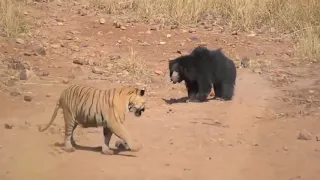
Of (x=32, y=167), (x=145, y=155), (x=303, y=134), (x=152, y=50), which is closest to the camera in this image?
(x=32, y=167)

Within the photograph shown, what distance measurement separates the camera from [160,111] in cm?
812

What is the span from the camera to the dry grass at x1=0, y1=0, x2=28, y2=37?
1118 centimetres

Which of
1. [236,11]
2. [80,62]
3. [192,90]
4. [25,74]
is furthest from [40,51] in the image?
[236,11]

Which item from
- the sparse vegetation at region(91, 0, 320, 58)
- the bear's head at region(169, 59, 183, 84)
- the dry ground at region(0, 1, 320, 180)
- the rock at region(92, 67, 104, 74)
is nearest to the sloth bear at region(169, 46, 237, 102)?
the bear's head at region(169, 59, 183, 84)

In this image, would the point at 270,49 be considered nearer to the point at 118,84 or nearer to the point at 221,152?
the point at 118,84

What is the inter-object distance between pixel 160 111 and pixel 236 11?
5590 mm

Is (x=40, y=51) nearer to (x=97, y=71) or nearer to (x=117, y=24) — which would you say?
(x=97, y=71)

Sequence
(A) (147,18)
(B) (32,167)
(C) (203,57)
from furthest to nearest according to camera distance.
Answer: (A) (147,18), (C) (203,57), (B) (32,167)

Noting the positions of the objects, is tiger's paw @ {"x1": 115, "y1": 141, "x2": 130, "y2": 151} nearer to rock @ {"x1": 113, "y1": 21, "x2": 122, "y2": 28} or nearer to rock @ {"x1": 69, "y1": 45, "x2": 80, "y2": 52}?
rock @ {"x1": 69, "y1": 45, "x2": 80, "y2": 52}

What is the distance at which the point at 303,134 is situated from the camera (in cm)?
680

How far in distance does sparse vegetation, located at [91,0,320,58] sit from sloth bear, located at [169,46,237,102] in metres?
3.37

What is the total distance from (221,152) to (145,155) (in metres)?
0.79

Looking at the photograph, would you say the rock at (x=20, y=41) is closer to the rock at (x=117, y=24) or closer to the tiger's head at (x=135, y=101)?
the rock at (x=117, y=24)

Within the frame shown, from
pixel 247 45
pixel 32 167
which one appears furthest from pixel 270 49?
pixel 32 167
